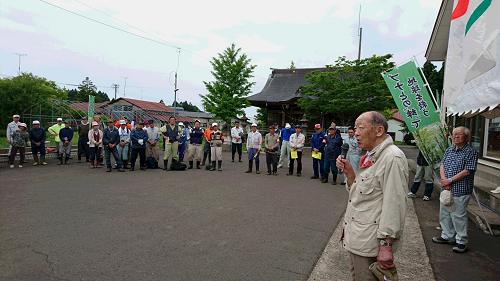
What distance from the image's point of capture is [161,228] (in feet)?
15.4

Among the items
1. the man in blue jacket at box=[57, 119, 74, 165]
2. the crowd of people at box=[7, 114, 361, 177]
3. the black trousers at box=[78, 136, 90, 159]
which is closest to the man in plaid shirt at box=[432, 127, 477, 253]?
the crowd of people at box=[7, 114, 361, 177]

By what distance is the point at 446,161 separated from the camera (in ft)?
14.3

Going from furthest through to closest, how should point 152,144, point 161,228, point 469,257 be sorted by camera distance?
point 152,144 → point 161,228 → point 469,257

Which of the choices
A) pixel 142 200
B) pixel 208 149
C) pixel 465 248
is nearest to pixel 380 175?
pixel 465 248

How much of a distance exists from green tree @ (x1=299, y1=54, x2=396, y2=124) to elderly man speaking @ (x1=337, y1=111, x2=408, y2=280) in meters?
17.8

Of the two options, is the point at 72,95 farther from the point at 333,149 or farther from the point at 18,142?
the point at 333,149

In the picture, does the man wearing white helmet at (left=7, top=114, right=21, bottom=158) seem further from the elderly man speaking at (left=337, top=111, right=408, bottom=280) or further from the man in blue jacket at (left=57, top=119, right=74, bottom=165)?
the elderly man speaking at (left=337, top=111, right=408, bottom=280)

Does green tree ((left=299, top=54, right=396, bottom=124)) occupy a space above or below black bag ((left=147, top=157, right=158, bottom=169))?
above

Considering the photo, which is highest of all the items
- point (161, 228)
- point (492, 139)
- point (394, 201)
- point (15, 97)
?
point (15, 97)

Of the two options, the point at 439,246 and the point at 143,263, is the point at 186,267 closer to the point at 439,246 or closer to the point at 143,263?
the point at 143,263

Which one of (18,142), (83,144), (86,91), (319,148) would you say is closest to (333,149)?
(319,148)

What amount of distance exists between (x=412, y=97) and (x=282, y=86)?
2320 cm

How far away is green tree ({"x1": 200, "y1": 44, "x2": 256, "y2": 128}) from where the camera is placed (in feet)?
76.3

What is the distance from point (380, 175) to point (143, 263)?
9.28ft
